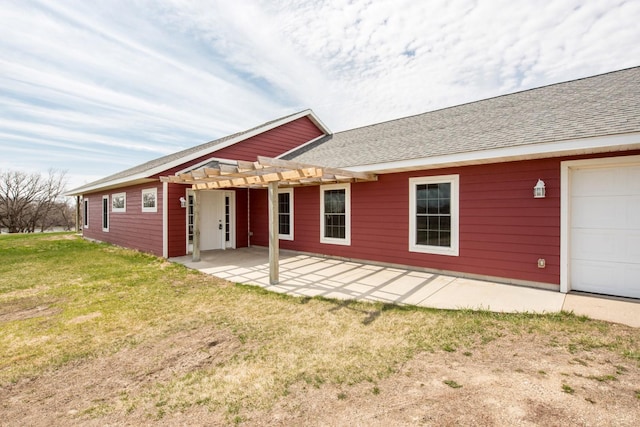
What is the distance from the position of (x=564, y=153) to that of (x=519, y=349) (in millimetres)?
3660

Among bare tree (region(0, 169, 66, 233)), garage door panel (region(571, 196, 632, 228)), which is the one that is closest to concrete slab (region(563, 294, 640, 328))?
garage door panel (region(571, 196, 632, 228))

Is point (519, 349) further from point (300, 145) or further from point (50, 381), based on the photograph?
point (300, 145)

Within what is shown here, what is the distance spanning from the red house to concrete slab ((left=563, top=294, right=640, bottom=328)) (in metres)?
0.34

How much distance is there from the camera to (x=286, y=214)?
10.2 meters

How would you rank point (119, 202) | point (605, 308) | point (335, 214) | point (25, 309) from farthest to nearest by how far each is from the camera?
1. point (119, 202)
2. point (335, 214)
3. point (25, 309)
4. point (605, 308)

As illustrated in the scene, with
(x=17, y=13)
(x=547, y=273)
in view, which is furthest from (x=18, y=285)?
(x=547, y=273)

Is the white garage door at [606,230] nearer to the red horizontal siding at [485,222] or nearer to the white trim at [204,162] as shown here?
the red horizontal siding at [485,222]

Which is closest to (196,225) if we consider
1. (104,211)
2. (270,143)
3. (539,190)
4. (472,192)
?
(270,143)

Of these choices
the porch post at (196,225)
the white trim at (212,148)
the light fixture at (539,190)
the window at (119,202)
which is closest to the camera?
the light fixture at (539,190)

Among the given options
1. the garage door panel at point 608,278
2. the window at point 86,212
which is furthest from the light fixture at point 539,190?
the window at point 86,212

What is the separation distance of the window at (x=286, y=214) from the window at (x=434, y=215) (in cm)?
432

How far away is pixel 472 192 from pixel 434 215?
952 mm

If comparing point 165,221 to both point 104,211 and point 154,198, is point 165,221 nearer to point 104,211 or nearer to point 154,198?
point 154,198

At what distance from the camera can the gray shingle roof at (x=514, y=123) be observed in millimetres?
5004
